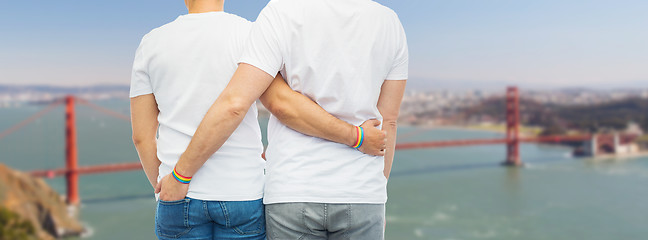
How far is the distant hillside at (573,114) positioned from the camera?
1875 cm

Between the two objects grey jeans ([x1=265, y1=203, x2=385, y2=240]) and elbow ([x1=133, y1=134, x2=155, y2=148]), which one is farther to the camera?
elbow ([x1=133, y1=134, x2=155, y2=148])

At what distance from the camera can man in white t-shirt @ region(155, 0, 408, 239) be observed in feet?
1.81

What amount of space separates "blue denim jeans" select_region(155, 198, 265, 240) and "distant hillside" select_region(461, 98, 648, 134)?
1884 centimetres

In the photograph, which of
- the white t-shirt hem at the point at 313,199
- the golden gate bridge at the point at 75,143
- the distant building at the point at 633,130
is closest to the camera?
the white t-shirt hem at the point at 313,199

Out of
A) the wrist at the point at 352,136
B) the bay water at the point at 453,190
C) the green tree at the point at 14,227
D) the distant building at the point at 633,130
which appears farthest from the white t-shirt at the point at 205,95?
the distant building at the point at 633,130

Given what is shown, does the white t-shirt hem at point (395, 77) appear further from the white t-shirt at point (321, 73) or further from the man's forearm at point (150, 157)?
the man's forearm at point (150, 157)

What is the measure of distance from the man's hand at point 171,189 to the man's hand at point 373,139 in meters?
0.22

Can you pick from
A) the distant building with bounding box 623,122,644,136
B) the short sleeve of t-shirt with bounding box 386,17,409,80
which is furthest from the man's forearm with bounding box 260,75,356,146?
the distant building with bounding box 623,122,644,136

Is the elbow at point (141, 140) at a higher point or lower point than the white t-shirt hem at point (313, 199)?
higher

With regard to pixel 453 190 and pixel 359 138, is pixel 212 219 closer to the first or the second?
pixel 359 138

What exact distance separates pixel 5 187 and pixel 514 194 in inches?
685

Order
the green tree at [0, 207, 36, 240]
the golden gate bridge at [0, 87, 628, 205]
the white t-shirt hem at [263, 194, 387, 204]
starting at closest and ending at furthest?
1. the white t-shirt hem at [263, 194, 387, 204]
2. the golden gate bridge at [0, 87, 628, 205]
3. the green tree at [0, 207, 36, 240]

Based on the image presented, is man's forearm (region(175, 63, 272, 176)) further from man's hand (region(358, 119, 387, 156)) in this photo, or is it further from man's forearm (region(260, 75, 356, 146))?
man's hand (region(358, 119, 387, 156))

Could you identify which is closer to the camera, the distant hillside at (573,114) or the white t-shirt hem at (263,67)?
the white t-shirt hem at (263,67)
